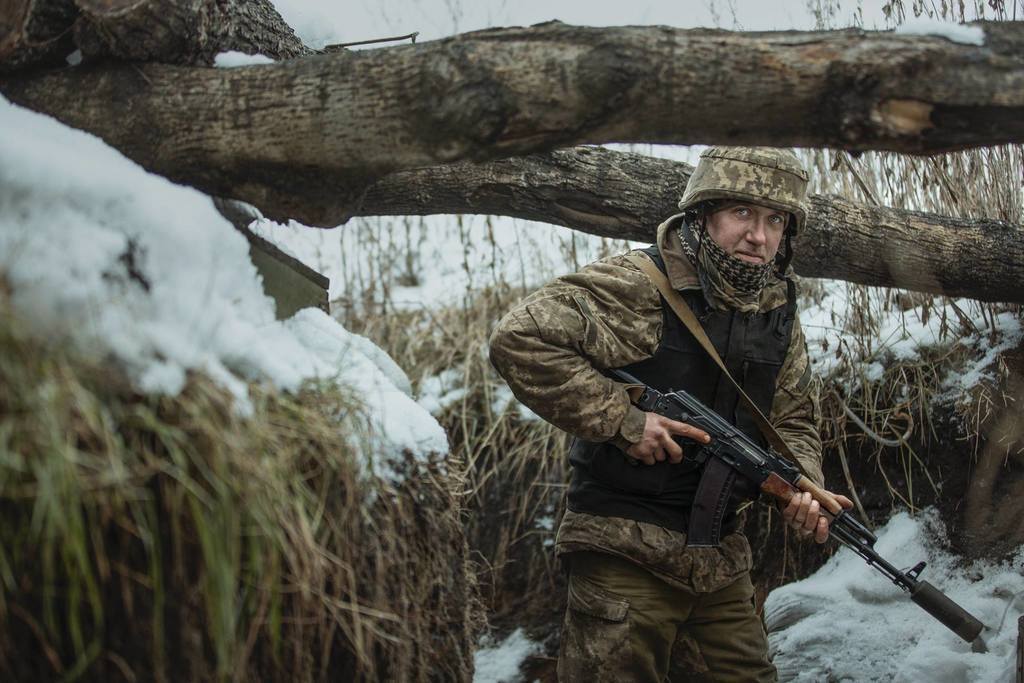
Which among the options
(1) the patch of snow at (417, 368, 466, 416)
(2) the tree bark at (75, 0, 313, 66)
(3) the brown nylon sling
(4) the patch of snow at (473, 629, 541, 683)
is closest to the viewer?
(2) the tree bark at (75, 0, 313, 66)

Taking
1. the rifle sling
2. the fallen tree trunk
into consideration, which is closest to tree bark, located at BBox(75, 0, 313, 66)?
the fallen tree trunk

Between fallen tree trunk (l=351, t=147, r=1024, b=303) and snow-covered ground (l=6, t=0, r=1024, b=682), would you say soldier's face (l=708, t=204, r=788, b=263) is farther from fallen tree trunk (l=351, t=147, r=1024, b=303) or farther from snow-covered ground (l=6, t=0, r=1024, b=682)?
snow-covered ground (l=6, t=0, r=1024, b=682)

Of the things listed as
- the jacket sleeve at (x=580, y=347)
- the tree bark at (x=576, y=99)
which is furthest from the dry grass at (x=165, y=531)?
the jacket sleeve at (x=580, y=347)

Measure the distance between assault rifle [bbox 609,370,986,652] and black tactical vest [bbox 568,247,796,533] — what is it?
9 centimetres

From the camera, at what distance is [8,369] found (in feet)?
5.32

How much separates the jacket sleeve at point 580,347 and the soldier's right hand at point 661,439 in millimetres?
25

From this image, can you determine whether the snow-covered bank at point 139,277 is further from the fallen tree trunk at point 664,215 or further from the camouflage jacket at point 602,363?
the fallen tree trunk at point 664,215

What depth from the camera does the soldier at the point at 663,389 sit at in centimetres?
294

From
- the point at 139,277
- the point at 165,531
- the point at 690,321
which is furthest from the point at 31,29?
the point at 690,321

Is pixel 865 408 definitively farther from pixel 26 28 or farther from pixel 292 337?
pixel 26 28

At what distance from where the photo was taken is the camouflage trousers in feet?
9.75

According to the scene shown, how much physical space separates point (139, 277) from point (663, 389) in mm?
1732

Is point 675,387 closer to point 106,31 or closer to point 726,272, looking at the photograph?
point 726,272

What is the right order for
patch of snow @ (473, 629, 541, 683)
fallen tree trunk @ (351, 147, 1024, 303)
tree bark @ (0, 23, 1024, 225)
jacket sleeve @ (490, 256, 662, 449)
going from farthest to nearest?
1. patch of snow @ (473, 629, 541, 683)
2. fallen tree trunk @ (351, 147, 1024, 303)
3. jacket sleeve @ (490, 256, 662, 449)
4. tree bark @ (0, 23, 1024, 225)
